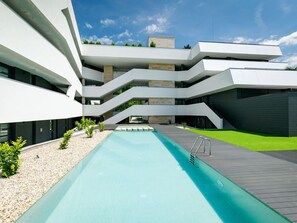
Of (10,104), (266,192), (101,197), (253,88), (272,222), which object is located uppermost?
(253,88)

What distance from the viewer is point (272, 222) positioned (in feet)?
10.2

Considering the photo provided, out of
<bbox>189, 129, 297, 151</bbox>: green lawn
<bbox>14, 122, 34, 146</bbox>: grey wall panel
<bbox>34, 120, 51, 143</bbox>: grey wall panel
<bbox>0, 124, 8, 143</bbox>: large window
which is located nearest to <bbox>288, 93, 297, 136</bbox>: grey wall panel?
<bbox>189, 129, 297, 151</bbox>: green lawn

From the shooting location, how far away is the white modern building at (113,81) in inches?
313

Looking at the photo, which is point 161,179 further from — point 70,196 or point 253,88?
point 253,88

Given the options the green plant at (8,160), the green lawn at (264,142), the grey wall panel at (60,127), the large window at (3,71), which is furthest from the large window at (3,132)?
the green lawn at (264,142)

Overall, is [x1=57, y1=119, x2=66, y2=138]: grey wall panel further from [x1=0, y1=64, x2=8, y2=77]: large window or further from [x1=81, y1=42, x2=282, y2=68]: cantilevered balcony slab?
[x1=81, y1=42, x2=282, y2=68]: cantilevered balcony slab

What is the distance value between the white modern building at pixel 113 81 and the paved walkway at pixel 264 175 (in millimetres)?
8098

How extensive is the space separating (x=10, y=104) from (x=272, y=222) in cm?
886

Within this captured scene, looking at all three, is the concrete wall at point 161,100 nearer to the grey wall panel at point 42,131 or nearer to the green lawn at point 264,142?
the green lawn at point 264,142

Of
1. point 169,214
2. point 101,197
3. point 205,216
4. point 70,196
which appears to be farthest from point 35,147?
point 205,216

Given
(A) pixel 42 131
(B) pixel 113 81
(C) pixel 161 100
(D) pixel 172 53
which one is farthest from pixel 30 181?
(D) pixel 172 53

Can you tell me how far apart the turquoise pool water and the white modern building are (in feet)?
13.6

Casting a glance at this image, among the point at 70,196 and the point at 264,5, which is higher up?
the point at 264,5

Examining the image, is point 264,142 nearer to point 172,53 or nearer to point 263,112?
point 263,112
